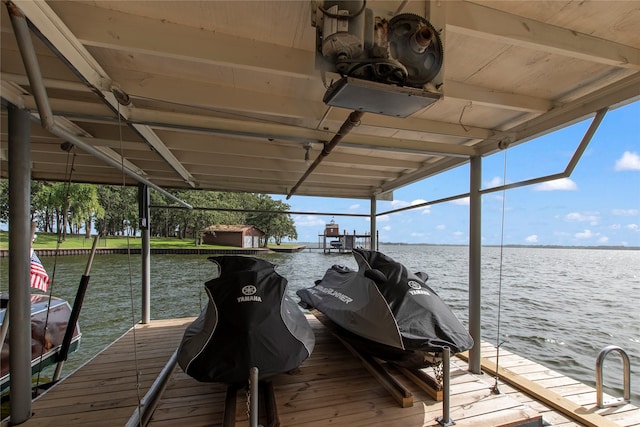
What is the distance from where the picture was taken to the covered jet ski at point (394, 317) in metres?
2.04

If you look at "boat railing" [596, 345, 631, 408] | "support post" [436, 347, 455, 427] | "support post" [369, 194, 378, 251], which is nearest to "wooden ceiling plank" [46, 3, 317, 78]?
"support post" [436, 347, 455, 427]

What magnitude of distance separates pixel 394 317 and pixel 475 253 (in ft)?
4.16

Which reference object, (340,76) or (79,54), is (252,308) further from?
(79,54)

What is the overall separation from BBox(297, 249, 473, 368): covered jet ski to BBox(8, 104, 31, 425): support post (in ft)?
7.16

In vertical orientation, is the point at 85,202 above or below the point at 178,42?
below

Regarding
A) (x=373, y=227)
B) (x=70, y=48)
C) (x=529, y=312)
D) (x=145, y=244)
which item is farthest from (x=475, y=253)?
(x=529, y=312)

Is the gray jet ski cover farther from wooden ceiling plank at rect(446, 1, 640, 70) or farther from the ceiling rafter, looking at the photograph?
the ceiling rafter

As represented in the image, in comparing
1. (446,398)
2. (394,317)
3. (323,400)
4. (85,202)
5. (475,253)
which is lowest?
(323,400)

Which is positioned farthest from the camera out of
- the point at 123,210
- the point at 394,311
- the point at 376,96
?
the point at 123,210

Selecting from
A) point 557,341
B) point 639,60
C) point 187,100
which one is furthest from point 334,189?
point 557,341

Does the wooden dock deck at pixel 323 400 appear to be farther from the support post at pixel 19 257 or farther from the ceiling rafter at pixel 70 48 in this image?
the ceiling rafter at pixel 70 48

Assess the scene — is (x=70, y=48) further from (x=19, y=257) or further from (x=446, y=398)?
A: (x=446, y=398)

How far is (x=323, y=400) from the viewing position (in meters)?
2.05

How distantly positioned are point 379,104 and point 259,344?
155 cm
